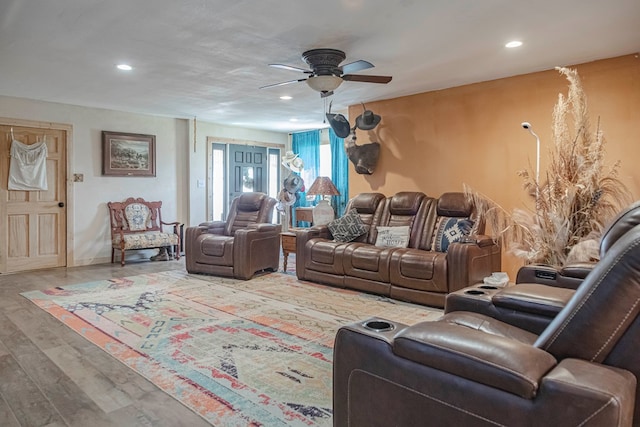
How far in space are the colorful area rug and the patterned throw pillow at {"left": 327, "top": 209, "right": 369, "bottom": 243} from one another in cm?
70

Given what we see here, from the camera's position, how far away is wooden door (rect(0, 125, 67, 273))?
5.56 m

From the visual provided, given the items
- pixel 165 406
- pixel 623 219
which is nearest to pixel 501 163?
pixel 623 219

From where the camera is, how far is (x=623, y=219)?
181 cm

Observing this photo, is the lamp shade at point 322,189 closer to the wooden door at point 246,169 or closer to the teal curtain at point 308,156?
the teal curtain at point 308,156

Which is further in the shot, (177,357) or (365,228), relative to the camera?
(365,228)

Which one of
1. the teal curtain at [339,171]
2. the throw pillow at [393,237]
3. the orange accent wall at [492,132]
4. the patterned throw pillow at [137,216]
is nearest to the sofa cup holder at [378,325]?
the throw pillow at [393,237]

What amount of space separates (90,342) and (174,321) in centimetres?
65

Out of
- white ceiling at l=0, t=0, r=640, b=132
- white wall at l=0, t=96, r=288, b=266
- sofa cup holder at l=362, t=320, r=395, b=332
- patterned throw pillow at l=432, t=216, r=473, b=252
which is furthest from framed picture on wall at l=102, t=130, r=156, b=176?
sofa cup holder at l=362, t=320, r=395, b=332

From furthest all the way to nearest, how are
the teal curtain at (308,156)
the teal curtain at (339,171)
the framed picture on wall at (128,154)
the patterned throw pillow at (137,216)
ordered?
the teal curtain at (308,156) → the teal curtain at (339,171) → the patterned throw pillow at (137,216) → the framed picture on wall at (128,154)

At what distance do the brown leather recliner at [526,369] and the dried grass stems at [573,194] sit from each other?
2.47 metres

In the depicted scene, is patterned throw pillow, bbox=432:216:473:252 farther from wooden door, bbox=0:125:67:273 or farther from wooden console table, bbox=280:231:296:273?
wooden door, bbox=0:125:67:273

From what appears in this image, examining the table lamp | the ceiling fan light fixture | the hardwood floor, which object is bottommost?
the hardwood floor

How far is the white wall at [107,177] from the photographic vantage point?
19.9ft

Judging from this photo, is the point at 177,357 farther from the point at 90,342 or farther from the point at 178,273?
the point at 178,273
